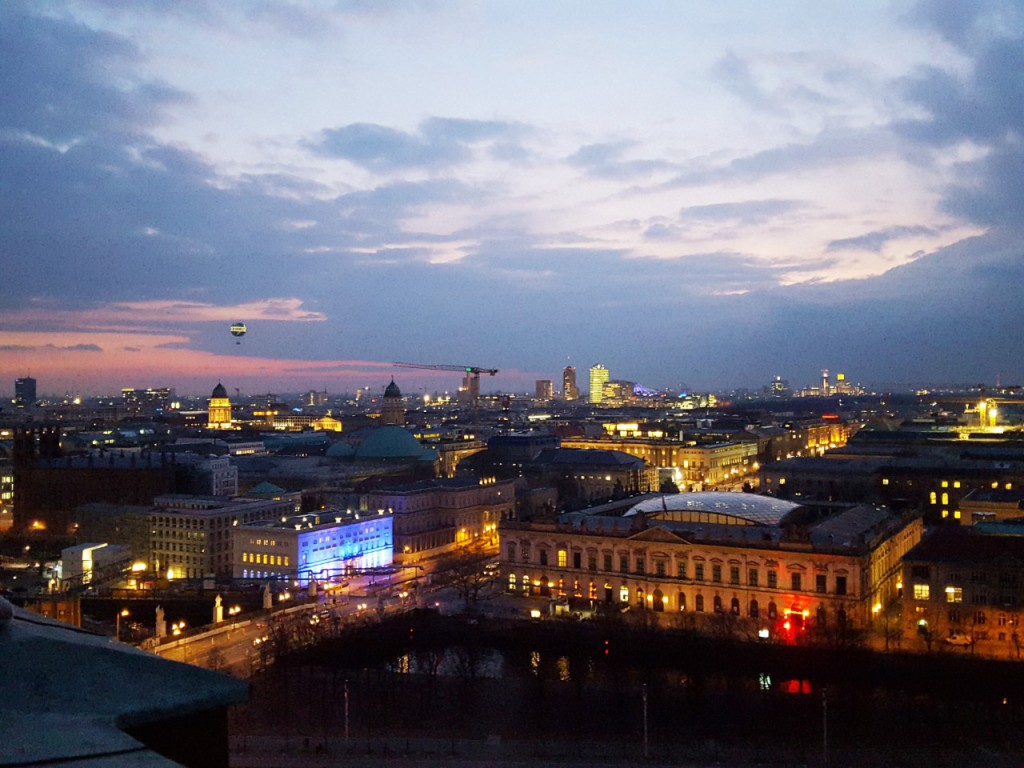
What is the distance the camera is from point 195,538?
193ft

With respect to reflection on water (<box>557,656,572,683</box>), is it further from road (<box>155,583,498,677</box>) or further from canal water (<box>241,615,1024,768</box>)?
road (<box>155,583,498,677</box>)

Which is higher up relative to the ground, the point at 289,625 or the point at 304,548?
the point at 304,548

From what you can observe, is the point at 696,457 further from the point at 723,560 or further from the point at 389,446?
the point at 723,560

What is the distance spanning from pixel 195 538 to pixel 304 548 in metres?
7.81

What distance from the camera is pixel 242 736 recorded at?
29688mm

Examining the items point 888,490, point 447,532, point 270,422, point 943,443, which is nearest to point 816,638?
point 447,532

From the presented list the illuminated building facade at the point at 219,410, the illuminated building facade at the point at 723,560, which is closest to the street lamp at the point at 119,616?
the illuminated building facade at the point at 723,560

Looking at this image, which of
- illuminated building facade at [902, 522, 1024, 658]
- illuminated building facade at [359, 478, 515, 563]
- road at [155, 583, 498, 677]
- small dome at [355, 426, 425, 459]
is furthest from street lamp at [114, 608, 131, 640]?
small dome at [355, 426, 425, 459]

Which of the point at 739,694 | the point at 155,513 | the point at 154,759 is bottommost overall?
the point at 739,694

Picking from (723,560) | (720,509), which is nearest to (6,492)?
(720,509)

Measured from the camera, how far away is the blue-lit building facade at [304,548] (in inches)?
2189

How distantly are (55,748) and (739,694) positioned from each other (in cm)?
3523

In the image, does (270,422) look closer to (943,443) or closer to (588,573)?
(943,443)

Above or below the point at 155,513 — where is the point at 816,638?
below
